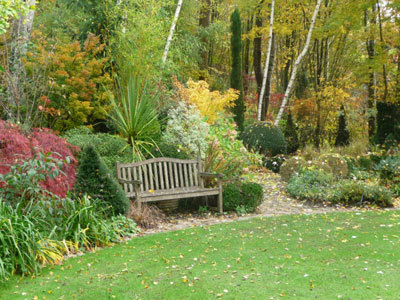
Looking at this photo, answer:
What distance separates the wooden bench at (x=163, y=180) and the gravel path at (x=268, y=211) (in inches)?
13.8

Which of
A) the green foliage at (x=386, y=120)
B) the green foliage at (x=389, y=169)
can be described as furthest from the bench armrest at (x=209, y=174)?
the green foliage at (x=386, y=120)

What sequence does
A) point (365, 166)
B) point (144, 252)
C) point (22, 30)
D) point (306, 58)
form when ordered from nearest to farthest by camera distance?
1. point (144, 252)
2. point (22, 30)
3. point (365, 166)
4. point (306, 58)

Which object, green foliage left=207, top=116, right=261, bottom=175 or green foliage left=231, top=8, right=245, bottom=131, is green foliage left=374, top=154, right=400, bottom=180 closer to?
green foliage left=207, top=116, right=261, bottom=175

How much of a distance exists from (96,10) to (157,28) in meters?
1.80

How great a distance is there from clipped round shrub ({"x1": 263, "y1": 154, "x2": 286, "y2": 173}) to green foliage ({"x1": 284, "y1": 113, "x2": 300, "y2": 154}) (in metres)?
2.82

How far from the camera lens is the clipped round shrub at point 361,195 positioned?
7.27m

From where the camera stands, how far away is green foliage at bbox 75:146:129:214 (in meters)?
5.30

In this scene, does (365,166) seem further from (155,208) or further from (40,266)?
(40,266)

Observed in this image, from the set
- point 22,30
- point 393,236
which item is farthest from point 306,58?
point 393,236

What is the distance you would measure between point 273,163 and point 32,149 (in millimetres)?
7325

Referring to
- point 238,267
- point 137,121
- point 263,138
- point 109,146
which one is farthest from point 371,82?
point 238,267

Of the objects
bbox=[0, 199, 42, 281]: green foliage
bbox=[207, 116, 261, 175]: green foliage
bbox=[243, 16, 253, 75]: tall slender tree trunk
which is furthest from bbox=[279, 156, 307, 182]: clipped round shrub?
bbox=[243, 16, 253, 75]: tall slender tree trunk

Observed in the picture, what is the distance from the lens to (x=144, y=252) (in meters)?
4.63

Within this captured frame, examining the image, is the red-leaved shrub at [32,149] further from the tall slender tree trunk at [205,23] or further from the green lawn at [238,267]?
the tall slender tree trunk at [205,23]
